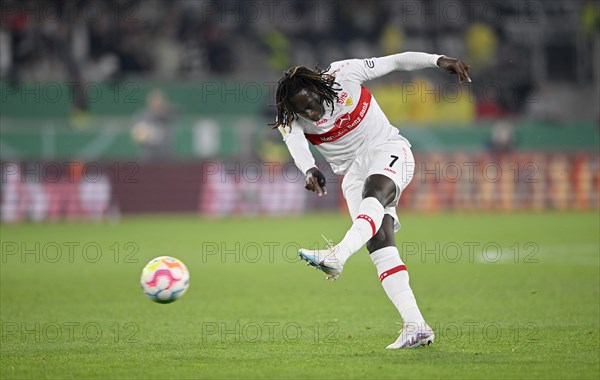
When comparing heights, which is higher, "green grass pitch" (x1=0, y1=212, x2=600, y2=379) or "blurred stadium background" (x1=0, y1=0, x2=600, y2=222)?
"blurred stadium background" (x1=0, y1=0, x2=600, y2=222)

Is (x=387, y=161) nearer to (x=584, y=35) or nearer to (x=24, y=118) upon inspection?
(x=24, y=118)

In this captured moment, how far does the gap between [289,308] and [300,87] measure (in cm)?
325

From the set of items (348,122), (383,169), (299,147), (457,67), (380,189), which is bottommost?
(380,189)

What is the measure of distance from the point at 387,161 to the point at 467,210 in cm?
1888

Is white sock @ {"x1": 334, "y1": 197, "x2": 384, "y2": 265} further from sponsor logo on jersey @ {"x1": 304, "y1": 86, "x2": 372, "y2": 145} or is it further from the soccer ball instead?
the soccer ball

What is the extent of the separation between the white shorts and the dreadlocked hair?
55 cm

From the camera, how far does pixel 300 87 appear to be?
8.07 m

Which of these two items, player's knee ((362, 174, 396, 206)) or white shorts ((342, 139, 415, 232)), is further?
white shorts ((342, 139, 415, 232))

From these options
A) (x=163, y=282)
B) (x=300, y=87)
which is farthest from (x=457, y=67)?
(x=163, y=282)

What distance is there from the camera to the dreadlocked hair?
26.5ft

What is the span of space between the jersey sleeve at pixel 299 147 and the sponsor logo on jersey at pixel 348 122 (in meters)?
0.24

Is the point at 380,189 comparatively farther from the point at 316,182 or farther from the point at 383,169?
the point at 316,182

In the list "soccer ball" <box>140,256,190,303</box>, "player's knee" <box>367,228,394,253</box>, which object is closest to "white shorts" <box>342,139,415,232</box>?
"player's knee" <box>367,228,394,253</box>

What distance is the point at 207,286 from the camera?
13023 mm
